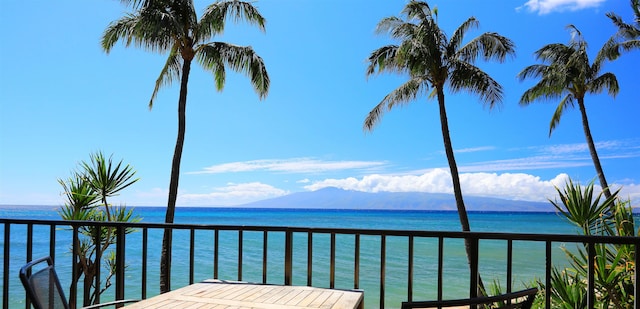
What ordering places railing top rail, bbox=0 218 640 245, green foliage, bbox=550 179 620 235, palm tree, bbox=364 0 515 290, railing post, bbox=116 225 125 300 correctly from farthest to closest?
palm tree, bbox=364 0 515 290 → green foliage, bbox=550 179 620 235 → railing post, bbox=116 225 125 300 → railing top rail, bbox=0 218 640 245

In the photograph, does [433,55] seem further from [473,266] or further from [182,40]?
[473,266]

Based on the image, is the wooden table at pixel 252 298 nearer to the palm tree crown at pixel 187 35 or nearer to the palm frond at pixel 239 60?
the palm tree crown at pixel 187 35

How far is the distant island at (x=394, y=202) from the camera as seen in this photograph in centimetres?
6556

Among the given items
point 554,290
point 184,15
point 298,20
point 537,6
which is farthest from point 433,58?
point 537,6

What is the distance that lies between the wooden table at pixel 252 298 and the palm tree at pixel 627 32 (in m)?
18.7

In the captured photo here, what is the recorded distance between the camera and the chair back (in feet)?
5.46

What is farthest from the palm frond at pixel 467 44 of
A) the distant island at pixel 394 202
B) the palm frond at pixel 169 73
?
the distant island at pixel 394 202

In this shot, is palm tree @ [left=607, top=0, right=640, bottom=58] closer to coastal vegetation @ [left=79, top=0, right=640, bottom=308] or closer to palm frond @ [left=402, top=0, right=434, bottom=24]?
coastal vegetation @ [left=79, top=0, right=640, bottom=308]

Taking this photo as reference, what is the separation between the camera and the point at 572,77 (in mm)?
18984

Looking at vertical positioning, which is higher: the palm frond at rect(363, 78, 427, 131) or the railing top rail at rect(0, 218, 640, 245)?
the palm frond at rect(363, 78, 427, 131)

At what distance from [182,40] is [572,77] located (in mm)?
15128

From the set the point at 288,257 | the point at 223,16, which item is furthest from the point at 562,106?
the point at 288,257

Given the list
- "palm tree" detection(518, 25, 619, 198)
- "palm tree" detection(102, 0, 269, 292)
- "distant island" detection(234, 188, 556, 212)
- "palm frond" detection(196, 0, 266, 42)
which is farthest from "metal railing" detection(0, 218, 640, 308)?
"distant island" detection(234, 188, 556, 212)

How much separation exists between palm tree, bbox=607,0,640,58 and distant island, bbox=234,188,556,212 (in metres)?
46.3
